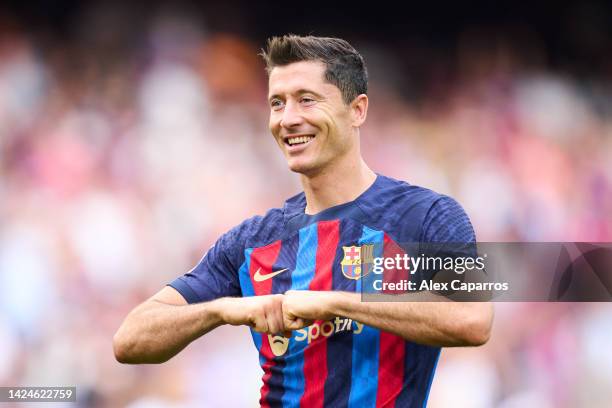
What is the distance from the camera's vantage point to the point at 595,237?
7395mm

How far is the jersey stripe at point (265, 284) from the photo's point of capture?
3.39m

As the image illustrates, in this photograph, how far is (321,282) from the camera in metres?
3.33

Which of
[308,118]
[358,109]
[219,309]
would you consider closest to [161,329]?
[219,309]

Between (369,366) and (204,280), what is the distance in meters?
0.85

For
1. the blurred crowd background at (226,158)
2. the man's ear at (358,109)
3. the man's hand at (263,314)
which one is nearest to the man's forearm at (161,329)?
the man's hand at (263,314)

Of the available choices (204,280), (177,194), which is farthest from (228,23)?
(204,280)

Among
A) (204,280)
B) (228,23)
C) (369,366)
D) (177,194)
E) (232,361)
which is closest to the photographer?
(369,366)

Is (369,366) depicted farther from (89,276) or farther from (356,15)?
(356,15)

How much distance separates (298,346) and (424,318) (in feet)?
2.12

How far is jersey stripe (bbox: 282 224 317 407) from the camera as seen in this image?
3.27 metres

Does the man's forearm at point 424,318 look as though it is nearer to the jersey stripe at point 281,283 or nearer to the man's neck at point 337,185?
the jersey stripe at point 281,283

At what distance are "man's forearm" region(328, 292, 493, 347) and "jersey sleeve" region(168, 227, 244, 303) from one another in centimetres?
86

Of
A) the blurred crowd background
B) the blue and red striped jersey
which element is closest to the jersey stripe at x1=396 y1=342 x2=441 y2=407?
the blue and red striped jersey

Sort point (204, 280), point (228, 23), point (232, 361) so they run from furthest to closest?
point (228, 23) < point (232, 361) < point (204, 280)
